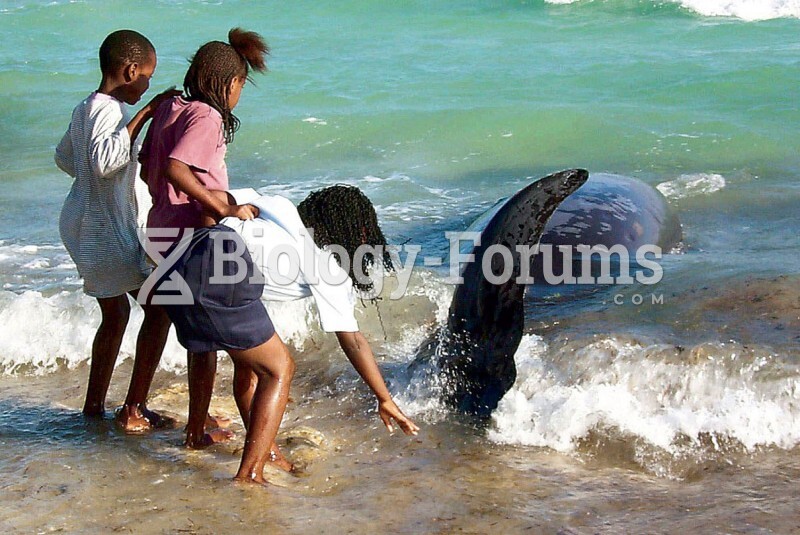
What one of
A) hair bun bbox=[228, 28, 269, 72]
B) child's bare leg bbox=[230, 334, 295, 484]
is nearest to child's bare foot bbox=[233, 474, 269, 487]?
child's bare leg bbox=[230, 334, 295, 484]

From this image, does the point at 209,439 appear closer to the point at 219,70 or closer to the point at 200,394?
the point at 200,394

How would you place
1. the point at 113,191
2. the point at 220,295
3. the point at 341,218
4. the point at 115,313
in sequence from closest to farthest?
1. the point at 220,295
2. the point at 341,218
3. the point at 113,191
4. the point at 115,313

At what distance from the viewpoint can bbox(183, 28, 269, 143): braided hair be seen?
3719 millimetres

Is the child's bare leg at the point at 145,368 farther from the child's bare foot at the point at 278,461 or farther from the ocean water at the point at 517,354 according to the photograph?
the child's bare foot at the point at 278,461

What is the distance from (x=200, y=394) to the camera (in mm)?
4098

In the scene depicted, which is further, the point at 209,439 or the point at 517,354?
the point at 517,354

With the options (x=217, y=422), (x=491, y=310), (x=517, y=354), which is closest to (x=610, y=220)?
(x=517, y=354)

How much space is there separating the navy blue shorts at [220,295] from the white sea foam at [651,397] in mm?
1404

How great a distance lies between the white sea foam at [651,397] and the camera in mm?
4406

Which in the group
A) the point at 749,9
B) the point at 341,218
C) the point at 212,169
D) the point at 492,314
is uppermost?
the point at 749,9

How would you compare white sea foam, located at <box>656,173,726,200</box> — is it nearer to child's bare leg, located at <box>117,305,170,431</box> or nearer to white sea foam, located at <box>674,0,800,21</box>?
child's bare leg, located at <box>117,305,170,431</box>

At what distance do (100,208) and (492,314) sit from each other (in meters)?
1.72

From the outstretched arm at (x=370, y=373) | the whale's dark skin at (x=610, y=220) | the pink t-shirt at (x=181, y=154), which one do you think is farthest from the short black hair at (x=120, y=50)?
the whale's dark skin at (x=610, y=220)

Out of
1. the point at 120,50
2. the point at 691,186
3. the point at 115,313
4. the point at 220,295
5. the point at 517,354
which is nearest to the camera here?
the point at 220,295
